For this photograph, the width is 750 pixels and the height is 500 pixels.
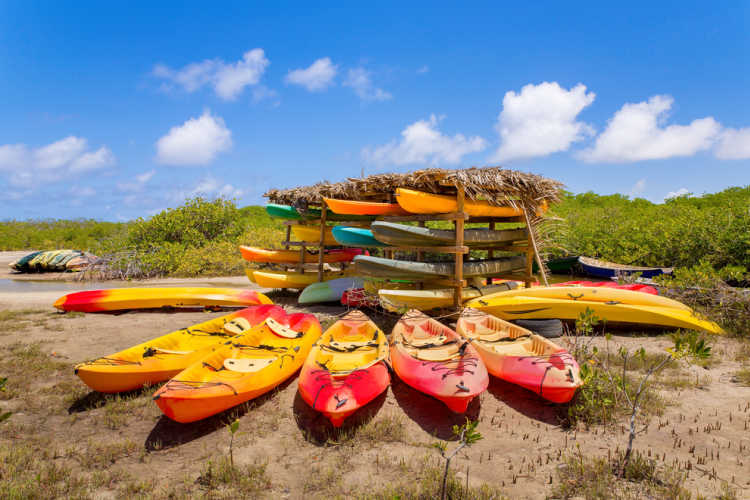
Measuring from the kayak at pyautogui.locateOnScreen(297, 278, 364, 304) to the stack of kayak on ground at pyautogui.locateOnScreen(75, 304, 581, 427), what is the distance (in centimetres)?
269

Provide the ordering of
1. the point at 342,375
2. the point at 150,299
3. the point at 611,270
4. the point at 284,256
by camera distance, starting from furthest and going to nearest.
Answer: the point at 611,270 < the point at 284,256 < the point at 150,299 < the point at 342,375

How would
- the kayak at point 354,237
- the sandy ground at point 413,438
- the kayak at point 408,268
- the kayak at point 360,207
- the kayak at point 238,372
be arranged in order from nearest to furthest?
1. the sandy ground at point 413,438
2. the kayak at point 238,372
3. the kayak at point 408,268
4. the kayak at point 360,207
5. the kayak at point 354,237

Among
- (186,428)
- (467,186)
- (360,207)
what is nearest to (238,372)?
(186,428)

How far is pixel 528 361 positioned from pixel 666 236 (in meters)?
12.3

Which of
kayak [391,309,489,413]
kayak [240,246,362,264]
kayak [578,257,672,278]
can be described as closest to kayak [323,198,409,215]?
kayak [391,309,489,413]

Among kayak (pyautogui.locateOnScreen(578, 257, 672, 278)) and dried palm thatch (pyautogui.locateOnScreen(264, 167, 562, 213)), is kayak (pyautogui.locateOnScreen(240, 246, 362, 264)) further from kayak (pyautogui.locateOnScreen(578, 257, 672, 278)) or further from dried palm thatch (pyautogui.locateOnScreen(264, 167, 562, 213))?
kayak (pyautogui.locateOnScreen(578, 257, 672, 278))

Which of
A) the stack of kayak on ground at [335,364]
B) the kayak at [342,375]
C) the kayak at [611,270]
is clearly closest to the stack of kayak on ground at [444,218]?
the stack of kayak on ground at [335,364]

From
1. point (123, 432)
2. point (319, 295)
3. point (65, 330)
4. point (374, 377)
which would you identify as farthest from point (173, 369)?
point (319, 295)

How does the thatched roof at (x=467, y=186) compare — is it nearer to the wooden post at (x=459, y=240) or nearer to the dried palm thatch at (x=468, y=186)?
the dried palm thatch at (x=468, y=186)

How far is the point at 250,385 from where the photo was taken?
3.89 m

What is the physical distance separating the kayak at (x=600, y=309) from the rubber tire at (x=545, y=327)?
0.09 meters

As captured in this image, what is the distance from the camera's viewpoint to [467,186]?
6.91m

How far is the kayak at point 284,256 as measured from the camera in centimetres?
1025

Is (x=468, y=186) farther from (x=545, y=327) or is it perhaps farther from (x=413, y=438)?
(x=413, y=438)
